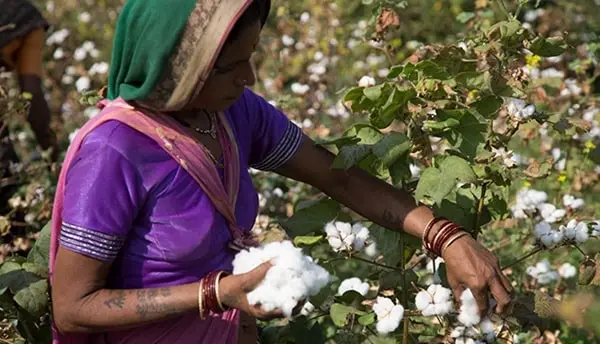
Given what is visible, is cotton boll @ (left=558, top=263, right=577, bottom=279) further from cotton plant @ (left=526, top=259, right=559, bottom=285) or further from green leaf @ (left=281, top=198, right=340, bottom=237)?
green leaf @ (left=281, top=198, right=340, bottom=237)

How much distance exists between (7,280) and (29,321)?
0.47ft

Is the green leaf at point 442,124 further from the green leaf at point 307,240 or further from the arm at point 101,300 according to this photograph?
the arm at point 101,300

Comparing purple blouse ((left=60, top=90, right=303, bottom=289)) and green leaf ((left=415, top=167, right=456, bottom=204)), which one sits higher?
purple blouse ((left=60, top=90, right=303, bottom=289))

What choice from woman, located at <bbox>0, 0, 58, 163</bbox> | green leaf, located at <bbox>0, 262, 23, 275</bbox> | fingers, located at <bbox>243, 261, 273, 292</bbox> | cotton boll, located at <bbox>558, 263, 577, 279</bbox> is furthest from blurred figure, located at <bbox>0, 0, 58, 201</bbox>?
fingers, located at <bbox>243, 261, 273, 292</bbox>

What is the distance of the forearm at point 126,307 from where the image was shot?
6.54 ft

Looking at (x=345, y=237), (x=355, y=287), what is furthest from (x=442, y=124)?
(x=355, y=287)

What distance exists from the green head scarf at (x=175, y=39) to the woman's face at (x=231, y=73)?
0.03 meters

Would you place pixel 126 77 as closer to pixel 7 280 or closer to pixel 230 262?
pixel 230 262

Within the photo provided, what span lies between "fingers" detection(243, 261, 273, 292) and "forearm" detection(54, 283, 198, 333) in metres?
0.17

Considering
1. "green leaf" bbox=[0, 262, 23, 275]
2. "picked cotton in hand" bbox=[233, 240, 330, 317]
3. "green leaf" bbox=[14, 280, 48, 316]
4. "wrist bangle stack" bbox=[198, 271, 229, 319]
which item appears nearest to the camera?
"picked cotton in hand" bbox=[233, 240, 330, 317]

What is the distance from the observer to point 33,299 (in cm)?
239

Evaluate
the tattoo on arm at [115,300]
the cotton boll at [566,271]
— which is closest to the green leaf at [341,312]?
the tattoo on arm at [115,300]

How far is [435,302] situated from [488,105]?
0.48 m

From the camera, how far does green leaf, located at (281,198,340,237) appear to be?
2.63 m
